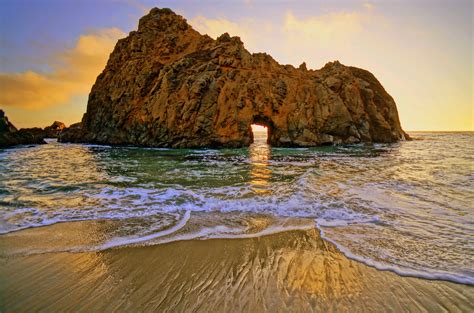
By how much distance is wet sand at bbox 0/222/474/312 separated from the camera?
8.94 ft

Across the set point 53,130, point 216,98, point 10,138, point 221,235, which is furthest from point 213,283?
point 53,130

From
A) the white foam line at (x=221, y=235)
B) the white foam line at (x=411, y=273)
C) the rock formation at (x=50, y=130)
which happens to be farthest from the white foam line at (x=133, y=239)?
the rock formation at (x=50, y=130)

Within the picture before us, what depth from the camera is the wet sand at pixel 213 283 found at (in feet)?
8.94

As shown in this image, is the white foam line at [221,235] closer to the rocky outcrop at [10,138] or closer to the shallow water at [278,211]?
the shallow water at [278,211]

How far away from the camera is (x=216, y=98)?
30.7m

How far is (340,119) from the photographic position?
3422cm

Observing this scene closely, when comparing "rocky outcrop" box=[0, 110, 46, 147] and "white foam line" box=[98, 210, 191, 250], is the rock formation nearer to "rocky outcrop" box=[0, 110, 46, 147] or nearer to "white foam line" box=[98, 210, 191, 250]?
"rocky outcrop" box=[0, 110, 46, 147]

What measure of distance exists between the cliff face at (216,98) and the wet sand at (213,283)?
25712mm

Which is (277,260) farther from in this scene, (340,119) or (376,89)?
(376,89)

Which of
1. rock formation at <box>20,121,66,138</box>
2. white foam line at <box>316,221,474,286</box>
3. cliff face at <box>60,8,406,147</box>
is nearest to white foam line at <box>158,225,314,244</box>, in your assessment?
white foam line at <box>316,221,474,286</box>

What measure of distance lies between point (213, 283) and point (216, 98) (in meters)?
29.0

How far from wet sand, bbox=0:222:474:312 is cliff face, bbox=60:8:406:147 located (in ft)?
84.4

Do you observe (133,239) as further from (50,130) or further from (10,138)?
(50,130)

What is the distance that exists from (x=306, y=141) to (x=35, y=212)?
29.3 metres
